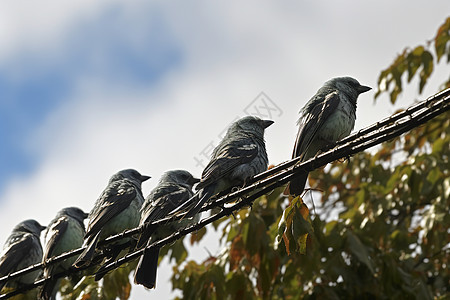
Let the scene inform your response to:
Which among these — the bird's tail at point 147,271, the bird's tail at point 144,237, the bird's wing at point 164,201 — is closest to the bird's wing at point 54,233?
the bird's wing at point 164,201

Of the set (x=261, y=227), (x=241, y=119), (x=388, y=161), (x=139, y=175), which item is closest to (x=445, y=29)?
(x=388, y=161)

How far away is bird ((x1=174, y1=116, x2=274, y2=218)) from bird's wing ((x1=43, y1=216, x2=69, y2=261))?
2641mm

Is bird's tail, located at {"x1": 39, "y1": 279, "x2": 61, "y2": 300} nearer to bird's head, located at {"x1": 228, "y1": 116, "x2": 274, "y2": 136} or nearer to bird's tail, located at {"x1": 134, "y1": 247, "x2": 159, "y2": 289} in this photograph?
bird's tail, located at {"x1": 134, "y1": 247, "x2": 159, "y2": 289}

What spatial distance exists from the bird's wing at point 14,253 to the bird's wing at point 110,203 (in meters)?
1.62

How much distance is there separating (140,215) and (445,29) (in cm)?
419

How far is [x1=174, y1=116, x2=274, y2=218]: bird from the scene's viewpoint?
5.58 meters

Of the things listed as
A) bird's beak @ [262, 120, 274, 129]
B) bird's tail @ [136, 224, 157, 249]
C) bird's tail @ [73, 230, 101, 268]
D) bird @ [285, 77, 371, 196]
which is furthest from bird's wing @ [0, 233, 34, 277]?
bird @ [285, 77, 371, 196]

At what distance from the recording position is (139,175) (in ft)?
26.7

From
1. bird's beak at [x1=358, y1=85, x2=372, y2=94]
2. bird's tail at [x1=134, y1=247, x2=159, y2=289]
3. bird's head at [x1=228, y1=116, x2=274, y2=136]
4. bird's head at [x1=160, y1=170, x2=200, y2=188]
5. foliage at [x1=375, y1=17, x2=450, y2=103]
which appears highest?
foliage at [x1=375, y1=17, x2=450, y2=103]

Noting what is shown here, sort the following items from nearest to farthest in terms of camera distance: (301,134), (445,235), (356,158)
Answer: (301,134) → (445,235) → (356,158)

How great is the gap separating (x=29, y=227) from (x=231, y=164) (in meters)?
4.34

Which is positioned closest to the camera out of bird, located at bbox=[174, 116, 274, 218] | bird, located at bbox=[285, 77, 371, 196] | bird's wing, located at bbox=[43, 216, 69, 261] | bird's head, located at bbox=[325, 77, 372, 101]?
bird, located at bbox=[174, 116, 274, 218]

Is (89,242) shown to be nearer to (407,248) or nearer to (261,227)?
(261,227)

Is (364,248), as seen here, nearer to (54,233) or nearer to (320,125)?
(320,125)
